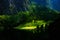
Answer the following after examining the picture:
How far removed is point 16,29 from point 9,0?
2.64 meters

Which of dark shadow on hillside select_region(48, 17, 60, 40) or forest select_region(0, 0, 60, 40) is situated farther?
forest select_region(0, 0, 60, 40)

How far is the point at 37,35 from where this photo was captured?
17.0ft

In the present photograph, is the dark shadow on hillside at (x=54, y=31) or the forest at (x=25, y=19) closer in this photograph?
the dark shadow on hillside at (x=54, y=31)

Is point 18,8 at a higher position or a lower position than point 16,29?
higher

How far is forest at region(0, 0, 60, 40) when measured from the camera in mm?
5172

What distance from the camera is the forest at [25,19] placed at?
5172 millimetres

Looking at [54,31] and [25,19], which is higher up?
[25,19]

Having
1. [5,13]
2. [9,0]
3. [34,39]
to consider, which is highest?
[9,0]

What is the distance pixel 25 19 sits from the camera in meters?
6.28

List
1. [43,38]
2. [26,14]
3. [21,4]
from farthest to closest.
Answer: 1. [21,4]
2. [26,14]
3. [43,38]

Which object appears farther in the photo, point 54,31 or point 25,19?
point 25,19

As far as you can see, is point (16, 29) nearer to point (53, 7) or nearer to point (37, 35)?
point (37, 35)

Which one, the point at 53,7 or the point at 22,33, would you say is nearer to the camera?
the point at 22,33

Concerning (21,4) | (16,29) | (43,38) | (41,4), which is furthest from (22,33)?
(21,4)
